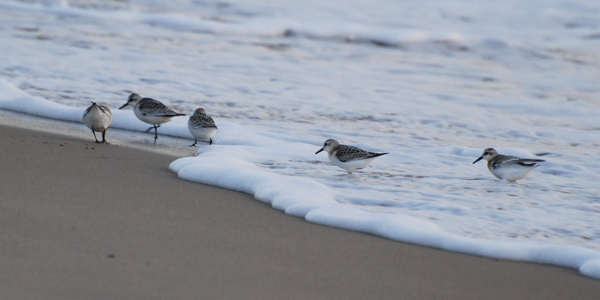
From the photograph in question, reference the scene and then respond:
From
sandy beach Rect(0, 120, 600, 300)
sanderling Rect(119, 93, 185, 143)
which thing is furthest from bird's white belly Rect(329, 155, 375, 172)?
sanderling Rect(119, 93, 185, 143)

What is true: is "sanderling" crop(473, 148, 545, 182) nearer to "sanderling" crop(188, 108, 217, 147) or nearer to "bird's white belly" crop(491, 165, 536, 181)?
"bird's white belly" crop(491, 165, 536, 181)

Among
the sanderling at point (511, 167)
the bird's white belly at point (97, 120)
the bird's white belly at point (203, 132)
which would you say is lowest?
the bird's white belly at point (97, 120)

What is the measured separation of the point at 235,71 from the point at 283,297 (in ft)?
28.1

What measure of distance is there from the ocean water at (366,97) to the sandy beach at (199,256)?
34 cm

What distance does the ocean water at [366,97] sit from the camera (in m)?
5.27

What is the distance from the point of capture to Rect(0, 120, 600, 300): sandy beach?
3402mm

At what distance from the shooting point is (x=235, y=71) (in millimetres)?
11695

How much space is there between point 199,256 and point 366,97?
696 cm

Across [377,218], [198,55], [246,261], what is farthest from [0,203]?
[198,55]

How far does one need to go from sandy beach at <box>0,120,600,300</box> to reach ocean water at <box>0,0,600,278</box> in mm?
340

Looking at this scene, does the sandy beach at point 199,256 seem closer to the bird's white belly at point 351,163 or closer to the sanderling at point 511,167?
the bird's white belly at point 351,163

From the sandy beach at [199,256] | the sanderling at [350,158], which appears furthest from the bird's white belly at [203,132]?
the sandy beach at [199,256]

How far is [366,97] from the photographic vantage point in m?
10.5

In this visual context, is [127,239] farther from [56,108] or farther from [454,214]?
[56,108]
